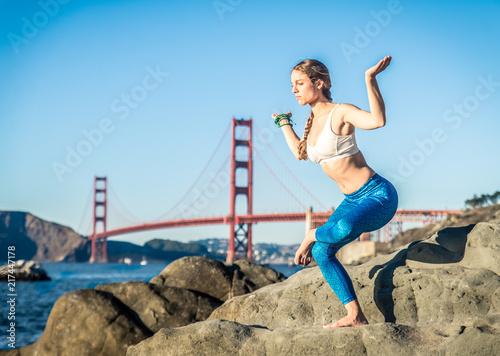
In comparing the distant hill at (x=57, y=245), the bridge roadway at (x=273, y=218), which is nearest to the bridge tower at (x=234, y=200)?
the bridge roadway at (x=273, y=218)

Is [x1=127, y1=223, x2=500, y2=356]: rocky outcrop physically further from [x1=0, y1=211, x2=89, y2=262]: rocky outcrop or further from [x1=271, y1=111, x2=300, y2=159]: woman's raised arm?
[x1=0, y1=211, x2=89, y2=262]: rocky outcrop

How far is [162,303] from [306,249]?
2.00m

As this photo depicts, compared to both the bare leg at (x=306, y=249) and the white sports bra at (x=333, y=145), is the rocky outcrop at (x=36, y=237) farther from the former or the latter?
the white sports bra at (x=333, y=145)

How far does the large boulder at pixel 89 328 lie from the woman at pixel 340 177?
194cm

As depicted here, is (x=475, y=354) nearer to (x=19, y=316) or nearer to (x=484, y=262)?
(x=484, y=262)

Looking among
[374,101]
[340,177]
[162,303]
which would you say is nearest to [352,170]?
[340,177]

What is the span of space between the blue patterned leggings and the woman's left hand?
0.59 metres

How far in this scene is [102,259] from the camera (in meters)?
59.2

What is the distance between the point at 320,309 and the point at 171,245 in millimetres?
73319

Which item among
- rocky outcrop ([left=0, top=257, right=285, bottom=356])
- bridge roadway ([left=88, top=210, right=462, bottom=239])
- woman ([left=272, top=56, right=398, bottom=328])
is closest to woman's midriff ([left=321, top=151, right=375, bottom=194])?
woman ([left=272, top=56, right=398, bottom=328])

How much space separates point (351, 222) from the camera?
2.89 meters

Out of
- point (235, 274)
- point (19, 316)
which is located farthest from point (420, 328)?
point (19, 316)

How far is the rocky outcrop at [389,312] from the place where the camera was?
261 cm

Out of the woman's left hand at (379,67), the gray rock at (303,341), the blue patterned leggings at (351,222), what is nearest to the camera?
the gray rock at (303,341)
